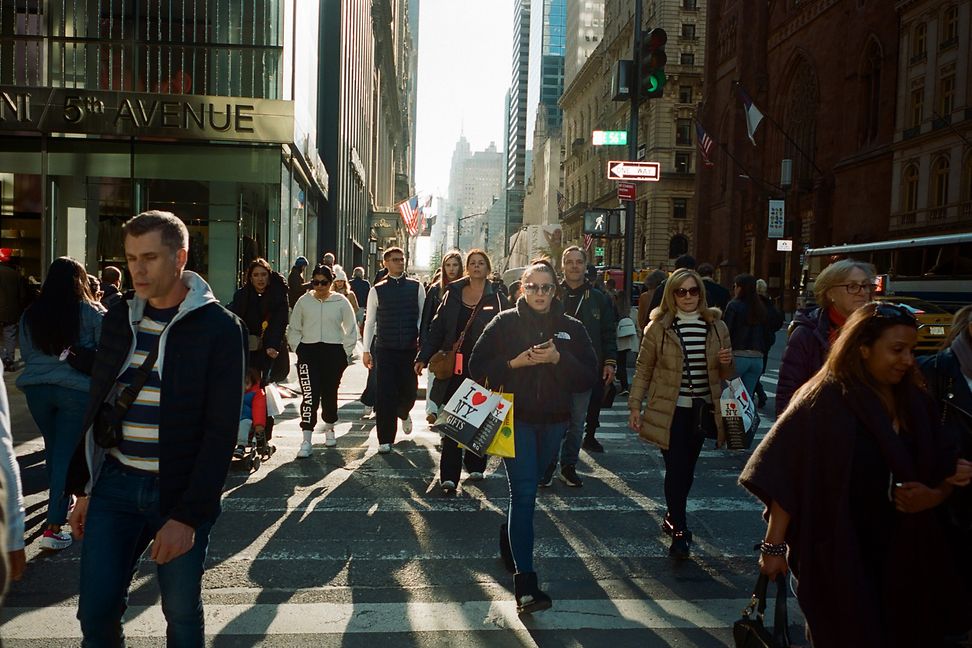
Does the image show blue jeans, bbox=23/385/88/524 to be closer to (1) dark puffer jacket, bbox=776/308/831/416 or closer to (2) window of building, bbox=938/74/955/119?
(1) dark puffer jacket, bbox=776/308/831/416

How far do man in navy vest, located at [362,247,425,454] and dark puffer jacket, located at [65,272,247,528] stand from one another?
549cm

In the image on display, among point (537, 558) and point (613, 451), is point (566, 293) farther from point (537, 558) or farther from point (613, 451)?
point (537, 558)

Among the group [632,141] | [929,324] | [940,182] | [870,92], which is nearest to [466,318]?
[632,141]

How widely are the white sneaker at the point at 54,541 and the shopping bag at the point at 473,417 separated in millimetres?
2757

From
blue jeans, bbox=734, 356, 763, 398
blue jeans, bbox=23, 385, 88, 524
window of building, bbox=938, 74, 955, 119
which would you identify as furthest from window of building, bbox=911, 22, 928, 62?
blue jeans, bbox=23, 385, 88, 524

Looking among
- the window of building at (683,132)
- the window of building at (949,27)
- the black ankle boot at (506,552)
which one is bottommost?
the black ankle boot at (506,552)

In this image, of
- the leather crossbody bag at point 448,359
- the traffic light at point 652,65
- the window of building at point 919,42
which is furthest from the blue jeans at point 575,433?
the window of building at point 919,42

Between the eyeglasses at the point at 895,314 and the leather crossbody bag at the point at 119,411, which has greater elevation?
the eyeglasses at the point at 895,314

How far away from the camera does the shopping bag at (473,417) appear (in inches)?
192

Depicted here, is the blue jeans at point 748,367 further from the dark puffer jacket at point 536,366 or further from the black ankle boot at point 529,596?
the black ankle boot at point 529,596

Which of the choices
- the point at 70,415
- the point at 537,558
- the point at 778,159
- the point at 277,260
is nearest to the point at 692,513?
the point at 537,558

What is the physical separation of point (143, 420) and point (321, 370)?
5.83m

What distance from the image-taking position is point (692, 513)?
6836 mm

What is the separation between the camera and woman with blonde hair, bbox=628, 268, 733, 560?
223 inches
